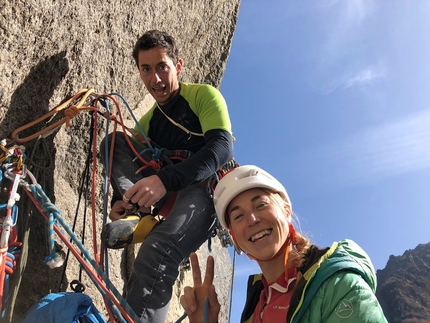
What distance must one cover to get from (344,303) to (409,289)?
196ft

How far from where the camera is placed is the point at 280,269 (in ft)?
6.57

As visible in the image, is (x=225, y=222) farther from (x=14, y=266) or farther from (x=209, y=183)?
(x=14, y=266)

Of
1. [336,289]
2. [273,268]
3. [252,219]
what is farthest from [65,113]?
[336,289]

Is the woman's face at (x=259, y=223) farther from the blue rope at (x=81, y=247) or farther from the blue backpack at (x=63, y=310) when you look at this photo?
the blue backpack at (x=63, y=310)

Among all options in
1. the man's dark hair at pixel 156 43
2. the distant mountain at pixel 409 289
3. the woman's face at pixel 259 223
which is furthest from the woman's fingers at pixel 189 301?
the distant mountain at pixel 409 289

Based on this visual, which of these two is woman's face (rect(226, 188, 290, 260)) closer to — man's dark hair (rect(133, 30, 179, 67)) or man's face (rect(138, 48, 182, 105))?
man's face (rect(138, 48, 182, 105))

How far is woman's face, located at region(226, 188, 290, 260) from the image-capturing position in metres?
1.99

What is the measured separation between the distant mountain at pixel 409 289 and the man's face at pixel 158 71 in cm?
5386

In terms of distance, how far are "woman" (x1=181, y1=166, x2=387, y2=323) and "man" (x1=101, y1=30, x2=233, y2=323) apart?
8.8 inches

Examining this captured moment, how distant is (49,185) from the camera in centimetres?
309

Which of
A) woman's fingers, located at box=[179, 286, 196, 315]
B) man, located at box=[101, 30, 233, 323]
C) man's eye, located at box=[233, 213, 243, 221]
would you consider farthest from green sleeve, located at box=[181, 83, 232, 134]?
woman's fingers, located at box=[179, 286, 196, 315]

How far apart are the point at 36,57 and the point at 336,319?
2.39 metres

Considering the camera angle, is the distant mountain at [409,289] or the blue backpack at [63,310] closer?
the blue backpack at [63,310]

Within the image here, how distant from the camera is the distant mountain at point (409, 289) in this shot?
49.8m
